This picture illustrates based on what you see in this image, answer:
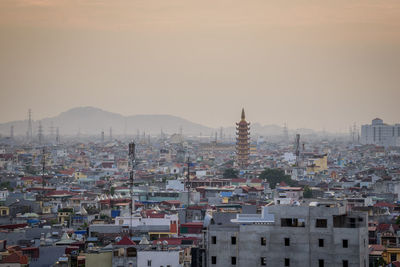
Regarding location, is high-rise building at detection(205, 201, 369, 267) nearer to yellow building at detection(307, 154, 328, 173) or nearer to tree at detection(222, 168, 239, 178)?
tree at detection(222, 168, 239, 178)

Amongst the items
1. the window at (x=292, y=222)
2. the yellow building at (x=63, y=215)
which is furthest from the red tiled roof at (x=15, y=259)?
the yellow building at (x=63, y=215)

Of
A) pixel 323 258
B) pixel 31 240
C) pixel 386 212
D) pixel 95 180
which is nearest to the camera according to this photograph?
pixel 323 258

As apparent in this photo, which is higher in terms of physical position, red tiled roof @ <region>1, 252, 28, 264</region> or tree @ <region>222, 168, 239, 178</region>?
tree @ <region>222, 168, 239, 178</region>

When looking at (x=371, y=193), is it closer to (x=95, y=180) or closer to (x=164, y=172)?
(x=95, y=180)

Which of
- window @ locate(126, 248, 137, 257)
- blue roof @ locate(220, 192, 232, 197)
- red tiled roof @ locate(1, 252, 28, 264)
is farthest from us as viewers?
blue roof @ locate(220, 192, 232, 197)

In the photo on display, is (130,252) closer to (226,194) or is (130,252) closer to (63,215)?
(63,215)

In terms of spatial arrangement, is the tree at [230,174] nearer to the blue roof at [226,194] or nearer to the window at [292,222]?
the blue roof at [226,194]

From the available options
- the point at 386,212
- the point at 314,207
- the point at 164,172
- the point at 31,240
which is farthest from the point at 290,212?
the point at 164,172

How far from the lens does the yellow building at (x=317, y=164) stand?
160m

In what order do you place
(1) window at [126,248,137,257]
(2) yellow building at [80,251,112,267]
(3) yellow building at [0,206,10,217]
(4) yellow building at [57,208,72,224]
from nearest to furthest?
(2) yellow building at [80,251,112,267] → (1) window at [126,248,137,257] → (4) yellow building at [57,208,72,224] → (3) yellow building at [0,206,10,217]

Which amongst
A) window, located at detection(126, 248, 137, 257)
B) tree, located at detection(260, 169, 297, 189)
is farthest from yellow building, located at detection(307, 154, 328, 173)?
window, located at detection(126, 248, 137, 257)

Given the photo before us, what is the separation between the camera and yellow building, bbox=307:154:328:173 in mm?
160113

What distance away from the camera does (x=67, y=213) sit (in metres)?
84.6

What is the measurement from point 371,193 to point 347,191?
3472mm
